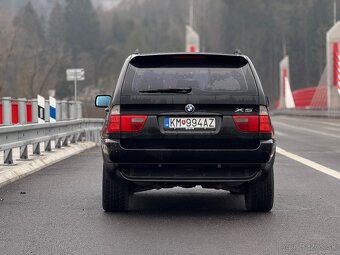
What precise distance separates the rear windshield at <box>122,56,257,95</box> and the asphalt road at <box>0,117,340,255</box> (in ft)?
4.21

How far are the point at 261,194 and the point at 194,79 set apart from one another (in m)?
1.37

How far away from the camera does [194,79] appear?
7.40 m

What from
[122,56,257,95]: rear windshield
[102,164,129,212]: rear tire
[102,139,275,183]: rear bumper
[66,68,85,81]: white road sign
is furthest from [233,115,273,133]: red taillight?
[66,68,85,81]: white road sign

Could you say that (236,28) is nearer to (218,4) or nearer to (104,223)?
(218,4)

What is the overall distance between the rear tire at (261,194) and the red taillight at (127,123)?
4.35 ft

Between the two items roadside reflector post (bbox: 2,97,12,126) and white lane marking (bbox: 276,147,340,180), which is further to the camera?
roadside reflector post (bbox: 2,97,12,126)

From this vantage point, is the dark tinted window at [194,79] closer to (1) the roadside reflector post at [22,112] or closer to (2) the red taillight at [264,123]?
(2) the red taillight at [264,123]

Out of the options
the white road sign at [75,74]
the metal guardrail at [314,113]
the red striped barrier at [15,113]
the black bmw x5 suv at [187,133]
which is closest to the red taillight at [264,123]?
the black bmw x5 suv at [187,133]

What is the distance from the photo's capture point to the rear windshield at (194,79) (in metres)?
7.27

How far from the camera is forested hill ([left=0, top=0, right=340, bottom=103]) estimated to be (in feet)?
373

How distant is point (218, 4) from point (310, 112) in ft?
346

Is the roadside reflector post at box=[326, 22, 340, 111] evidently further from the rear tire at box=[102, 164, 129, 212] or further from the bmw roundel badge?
the bmw roundel badge

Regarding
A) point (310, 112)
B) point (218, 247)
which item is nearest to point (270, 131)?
point (218, 247)

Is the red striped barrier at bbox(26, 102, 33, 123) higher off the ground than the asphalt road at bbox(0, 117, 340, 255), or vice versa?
the red striped barrier at bbox(26, 102, 33, 123)
